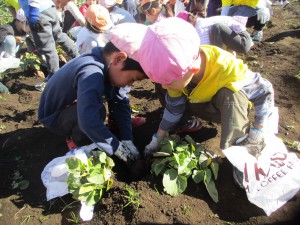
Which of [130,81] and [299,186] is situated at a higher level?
[130,81]

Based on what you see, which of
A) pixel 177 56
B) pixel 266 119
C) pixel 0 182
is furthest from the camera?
pixel 0 182

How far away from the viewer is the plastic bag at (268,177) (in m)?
1.94

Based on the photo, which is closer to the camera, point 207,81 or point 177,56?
point 177,56

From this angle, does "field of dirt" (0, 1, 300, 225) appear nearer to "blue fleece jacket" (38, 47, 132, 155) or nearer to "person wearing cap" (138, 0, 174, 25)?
"blue fleece jacket" (38, 47, 132, 155)

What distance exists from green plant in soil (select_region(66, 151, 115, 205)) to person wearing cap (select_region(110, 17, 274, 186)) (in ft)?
1.77

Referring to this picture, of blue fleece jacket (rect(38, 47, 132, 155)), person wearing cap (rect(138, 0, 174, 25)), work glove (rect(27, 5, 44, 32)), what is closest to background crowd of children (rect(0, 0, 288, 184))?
blue fleece jacket (rect(38, 47, 132, 155))

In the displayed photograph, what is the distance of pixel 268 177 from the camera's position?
197cm

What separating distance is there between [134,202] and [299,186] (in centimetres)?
113

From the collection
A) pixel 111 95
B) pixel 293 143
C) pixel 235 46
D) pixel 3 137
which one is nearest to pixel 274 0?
pixel 235 46

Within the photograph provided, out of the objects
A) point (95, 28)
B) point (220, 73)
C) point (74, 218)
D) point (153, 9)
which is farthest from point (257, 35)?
point (74, 218)

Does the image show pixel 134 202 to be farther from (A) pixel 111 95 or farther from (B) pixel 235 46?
(B) pixel 235 46

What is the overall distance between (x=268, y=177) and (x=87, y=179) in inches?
49.9

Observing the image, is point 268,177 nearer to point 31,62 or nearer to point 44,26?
point 44,26

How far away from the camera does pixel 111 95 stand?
248cm
